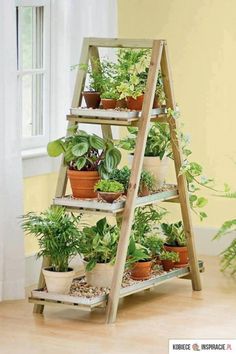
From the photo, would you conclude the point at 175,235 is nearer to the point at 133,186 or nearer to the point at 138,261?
the point at 138,261

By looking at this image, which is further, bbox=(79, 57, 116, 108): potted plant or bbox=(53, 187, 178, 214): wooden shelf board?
bbox=(79, 57, 116, 108): potted plant

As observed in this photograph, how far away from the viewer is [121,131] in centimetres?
646

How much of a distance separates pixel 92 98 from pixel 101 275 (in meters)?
0.87

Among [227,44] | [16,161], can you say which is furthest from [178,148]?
[227,44]

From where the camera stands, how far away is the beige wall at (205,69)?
20.0ft

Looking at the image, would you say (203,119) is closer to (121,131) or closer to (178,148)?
(121,131)

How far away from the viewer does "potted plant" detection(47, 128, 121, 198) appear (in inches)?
190

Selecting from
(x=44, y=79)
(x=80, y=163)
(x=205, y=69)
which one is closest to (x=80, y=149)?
(x=80, y=163)

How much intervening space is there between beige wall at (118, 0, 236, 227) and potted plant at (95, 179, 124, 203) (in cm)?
153

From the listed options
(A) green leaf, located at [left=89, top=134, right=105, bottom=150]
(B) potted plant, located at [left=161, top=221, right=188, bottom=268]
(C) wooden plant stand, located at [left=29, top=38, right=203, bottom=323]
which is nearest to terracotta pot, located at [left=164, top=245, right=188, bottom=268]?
(B) potted plant, located at [left=161, top=221, right=188, bottom=268]

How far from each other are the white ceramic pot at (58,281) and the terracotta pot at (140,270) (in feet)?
1.27

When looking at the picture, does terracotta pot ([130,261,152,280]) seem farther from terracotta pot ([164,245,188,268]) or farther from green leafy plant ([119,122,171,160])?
green leafy plant ([119,122,171,160])

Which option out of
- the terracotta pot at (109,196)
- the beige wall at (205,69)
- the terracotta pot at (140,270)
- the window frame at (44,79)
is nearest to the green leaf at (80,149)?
the terracotta pot at (109,196)

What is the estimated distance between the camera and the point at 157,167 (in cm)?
512
